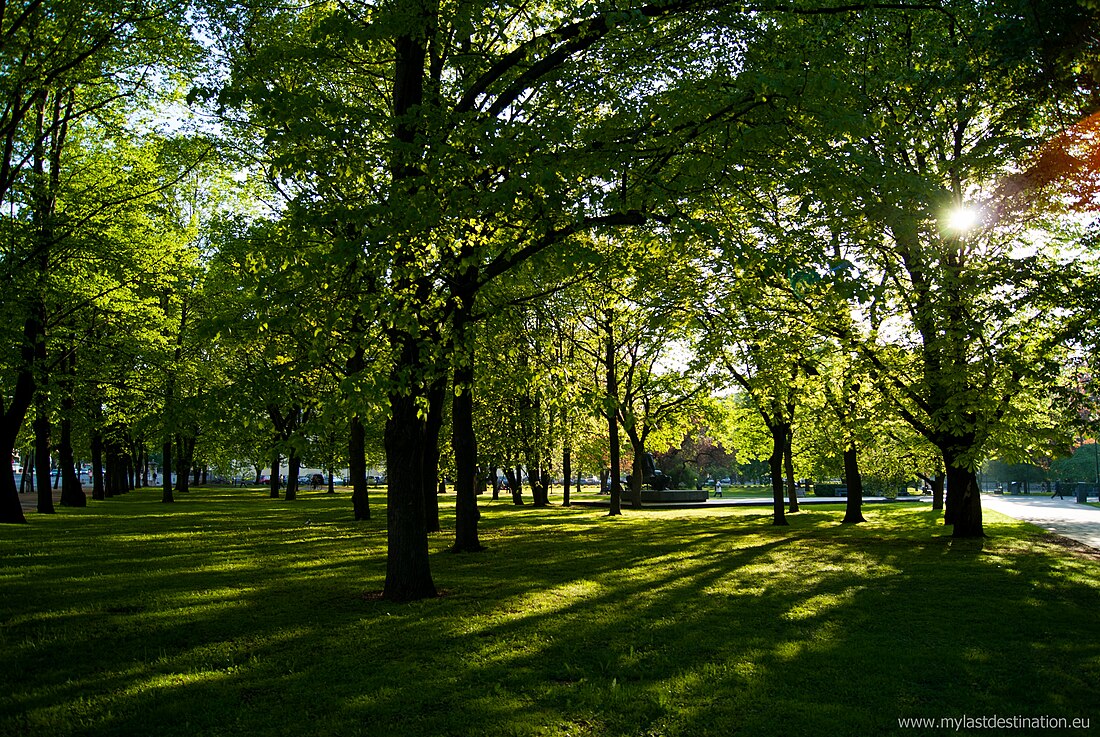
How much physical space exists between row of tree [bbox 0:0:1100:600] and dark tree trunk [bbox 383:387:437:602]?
5cm

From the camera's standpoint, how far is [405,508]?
1090cm

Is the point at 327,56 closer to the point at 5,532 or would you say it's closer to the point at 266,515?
the point at 5,532

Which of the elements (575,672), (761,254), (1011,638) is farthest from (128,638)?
(1011,638)

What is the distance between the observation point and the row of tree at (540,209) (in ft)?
27.5

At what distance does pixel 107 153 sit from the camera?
22.7 m

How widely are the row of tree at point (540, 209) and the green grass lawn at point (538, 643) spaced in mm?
2292

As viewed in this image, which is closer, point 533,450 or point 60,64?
point 60,64

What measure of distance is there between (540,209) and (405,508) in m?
5.21

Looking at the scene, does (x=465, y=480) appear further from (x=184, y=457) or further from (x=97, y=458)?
(x=184, y=457)

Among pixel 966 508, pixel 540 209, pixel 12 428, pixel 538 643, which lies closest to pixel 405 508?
pixel 538 643

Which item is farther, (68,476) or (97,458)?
(97,458)

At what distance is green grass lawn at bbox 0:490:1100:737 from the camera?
588cm

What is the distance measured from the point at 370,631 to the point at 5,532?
15571 mm

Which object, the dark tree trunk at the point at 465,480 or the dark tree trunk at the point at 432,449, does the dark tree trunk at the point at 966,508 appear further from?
the dark tree trunk at the point at 432,449
